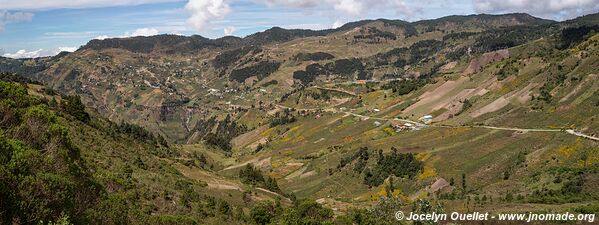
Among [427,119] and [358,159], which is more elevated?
[427,119]

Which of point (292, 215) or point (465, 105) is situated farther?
point (465, 105)

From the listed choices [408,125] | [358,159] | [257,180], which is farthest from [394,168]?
[408,125]

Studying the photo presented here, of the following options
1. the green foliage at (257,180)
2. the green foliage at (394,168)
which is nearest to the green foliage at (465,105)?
the green foliage at (394,168)

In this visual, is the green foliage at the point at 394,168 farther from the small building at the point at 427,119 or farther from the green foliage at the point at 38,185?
the green foliage at the point at 38,185

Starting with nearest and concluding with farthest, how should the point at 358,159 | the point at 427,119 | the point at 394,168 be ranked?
the point at 394,168, the point at 358,159, the point at 427,119

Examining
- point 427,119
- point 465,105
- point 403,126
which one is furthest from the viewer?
point 427,119

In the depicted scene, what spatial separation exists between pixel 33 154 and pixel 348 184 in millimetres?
107485

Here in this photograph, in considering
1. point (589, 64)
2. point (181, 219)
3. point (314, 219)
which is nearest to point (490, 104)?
point (589, 64)

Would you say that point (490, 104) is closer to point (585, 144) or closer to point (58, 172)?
point (585, 144)

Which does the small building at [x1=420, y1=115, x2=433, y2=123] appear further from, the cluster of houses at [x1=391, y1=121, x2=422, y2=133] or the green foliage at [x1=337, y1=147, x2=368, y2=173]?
the green foliage at [x1=337, y1=147, x2=368, y2=173]

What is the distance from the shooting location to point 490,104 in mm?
153875

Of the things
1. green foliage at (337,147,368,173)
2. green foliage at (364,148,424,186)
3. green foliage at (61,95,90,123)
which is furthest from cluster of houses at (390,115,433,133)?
green foliage at (61,95,90,123)

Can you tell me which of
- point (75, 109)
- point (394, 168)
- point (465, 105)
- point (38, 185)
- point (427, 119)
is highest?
point (38, 185)

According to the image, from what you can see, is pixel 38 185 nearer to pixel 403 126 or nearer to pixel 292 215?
pixel 292 215
